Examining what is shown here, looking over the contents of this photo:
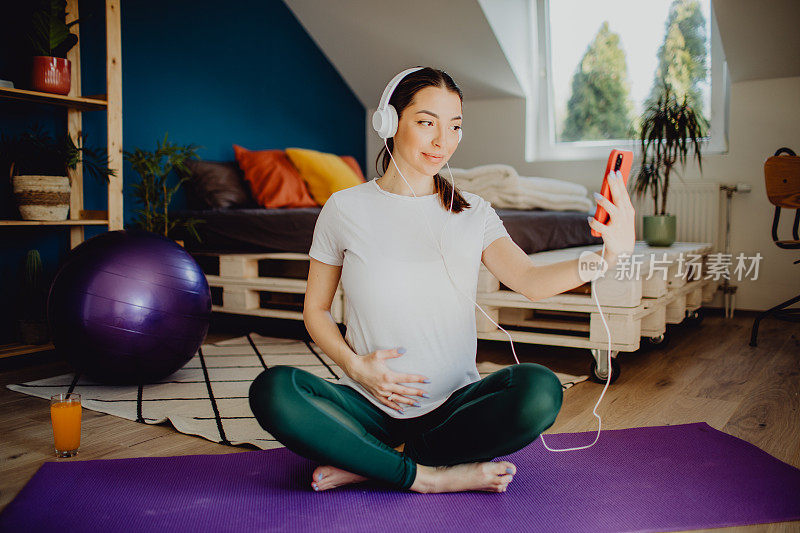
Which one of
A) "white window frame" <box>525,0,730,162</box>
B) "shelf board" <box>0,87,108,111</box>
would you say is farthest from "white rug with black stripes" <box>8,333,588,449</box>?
"white window frame" <box>525,0,730,162</box>

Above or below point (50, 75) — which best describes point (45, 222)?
below

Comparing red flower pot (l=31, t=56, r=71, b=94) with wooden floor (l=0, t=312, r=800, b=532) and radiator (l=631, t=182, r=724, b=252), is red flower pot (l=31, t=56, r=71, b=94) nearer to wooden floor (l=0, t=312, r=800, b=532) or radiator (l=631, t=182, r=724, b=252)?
→ wooden floor (l=0, t=312, r=800, b=532)

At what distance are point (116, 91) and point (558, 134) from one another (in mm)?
2853

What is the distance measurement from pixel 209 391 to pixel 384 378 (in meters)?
1.10

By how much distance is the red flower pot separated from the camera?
2467 mm

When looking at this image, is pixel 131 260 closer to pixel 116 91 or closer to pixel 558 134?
pixel 116 91

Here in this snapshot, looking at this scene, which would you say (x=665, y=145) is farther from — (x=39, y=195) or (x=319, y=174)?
(x=39, y=195)

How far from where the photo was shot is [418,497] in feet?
4.29

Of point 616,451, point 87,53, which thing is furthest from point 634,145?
point 87,53

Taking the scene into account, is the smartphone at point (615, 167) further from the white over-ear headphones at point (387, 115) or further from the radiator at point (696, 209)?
the radiator at point (696, 209)

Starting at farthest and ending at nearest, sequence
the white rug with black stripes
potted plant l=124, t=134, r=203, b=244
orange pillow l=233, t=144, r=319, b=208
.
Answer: orange pillow l=233, t=144, r=319, b=208 → potted plant l=124, t=134, r=203, b=244 → the white rug with black stripes

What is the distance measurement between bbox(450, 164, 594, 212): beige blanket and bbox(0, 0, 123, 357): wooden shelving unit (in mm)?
1790

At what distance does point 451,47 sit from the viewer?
4.07 metres

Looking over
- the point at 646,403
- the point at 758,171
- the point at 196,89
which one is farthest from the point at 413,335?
the point at 758,171
